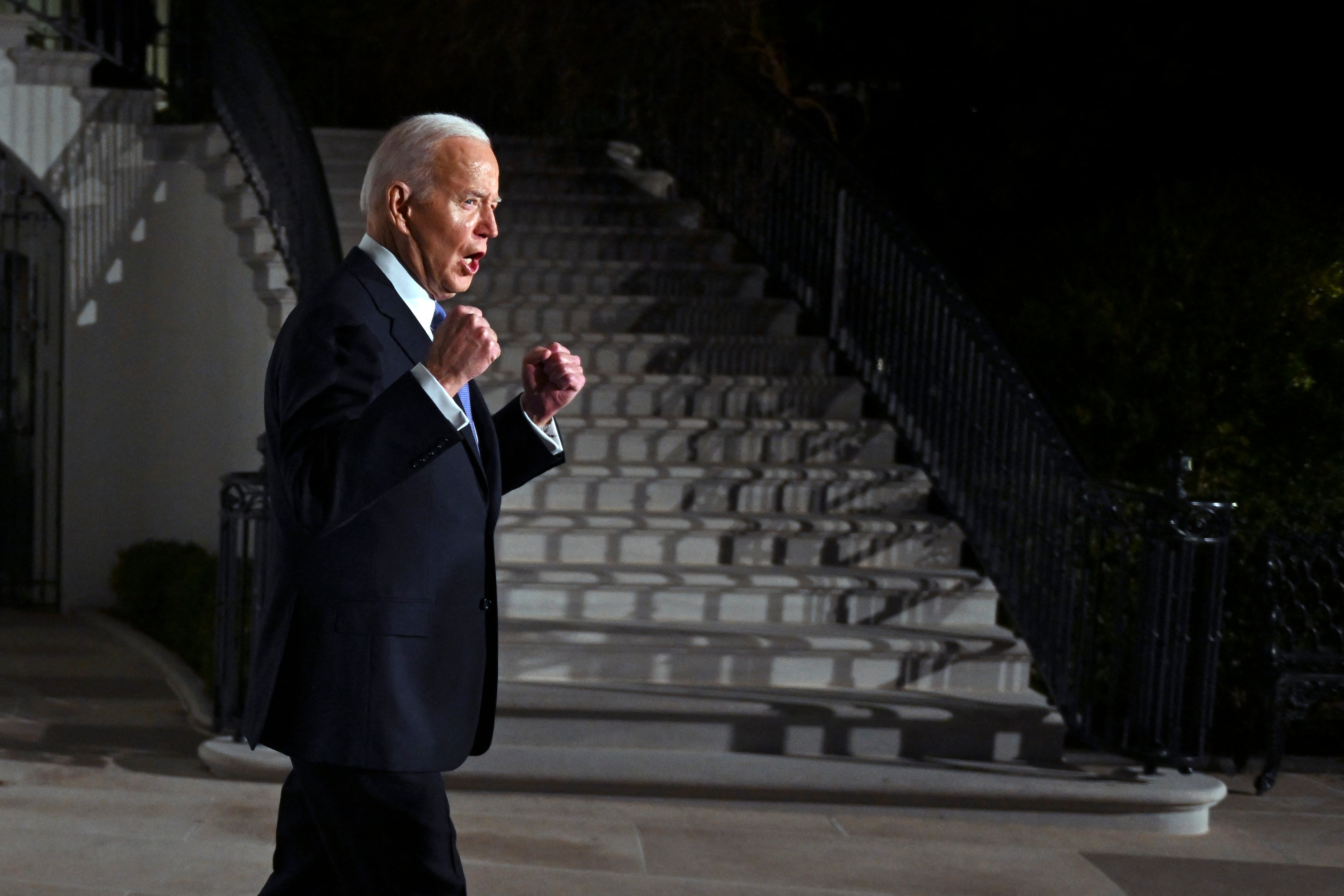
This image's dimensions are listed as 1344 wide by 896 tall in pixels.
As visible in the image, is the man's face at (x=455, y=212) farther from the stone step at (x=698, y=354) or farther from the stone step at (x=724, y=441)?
the stone step at (x=698, y=354)

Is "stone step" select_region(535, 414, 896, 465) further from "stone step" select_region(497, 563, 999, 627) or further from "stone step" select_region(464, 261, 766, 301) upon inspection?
"stone step" select_region(464, 261, 766, 301)

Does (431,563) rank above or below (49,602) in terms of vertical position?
above

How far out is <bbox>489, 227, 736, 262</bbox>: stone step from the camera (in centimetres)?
959

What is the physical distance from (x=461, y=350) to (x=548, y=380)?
1.86 ft

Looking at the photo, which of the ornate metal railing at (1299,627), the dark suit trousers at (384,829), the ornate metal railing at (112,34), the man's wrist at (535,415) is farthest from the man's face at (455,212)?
the ornate metal railing at (112,34)

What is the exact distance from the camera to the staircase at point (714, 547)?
20.9 ft

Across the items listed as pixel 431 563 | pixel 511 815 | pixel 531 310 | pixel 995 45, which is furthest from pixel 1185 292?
pixel 431 563

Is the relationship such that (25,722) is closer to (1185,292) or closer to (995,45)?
(1185,292)

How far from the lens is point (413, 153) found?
282cm

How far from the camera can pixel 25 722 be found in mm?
6867

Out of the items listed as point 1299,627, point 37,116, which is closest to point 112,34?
point 37,116

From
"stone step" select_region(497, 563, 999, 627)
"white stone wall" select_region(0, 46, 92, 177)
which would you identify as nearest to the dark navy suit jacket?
"stone step" select_region(497, 563, 999, 627)

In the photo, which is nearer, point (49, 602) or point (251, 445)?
point (251, 445)

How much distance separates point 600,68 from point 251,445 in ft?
10.5
